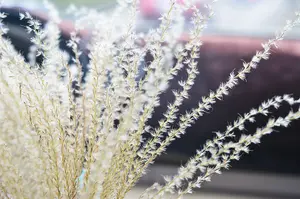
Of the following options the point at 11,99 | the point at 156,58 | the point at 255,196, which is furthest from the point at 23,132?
the point at 255,196

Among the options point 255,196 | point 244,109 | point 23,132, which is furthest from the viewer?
point 244,109

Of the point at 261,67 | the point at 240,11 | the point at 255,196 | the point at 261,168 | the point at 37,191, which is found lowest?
the point at 37,191

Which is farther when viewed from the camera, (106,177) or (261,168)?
(261,168)

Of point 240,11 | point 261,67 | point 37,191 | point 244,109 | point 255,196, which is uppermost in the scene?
point 240,11

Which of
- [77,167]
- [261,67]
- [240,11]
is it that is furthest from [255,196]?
[77,167]

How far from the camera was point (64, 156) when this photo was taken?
52 centimetres

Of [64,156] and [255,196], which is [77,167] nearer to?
[64,156]

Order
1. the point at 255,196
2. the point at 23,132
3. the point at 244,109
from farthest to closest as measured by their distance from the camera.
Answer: the point at 244,109 → the point at 255,196 → the point at 23,132

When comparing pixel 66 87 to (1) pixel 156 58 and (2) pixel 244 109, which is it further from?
(2) pixel 244 109

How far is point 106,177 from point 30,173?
10 centimetres

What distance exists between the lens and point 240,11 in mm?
1602

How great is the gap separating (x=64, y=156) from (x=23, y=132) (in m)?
0.06

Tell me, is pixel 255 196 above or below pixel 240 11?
below

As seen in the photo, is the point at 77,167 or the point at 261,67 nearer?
the point at 77,167
